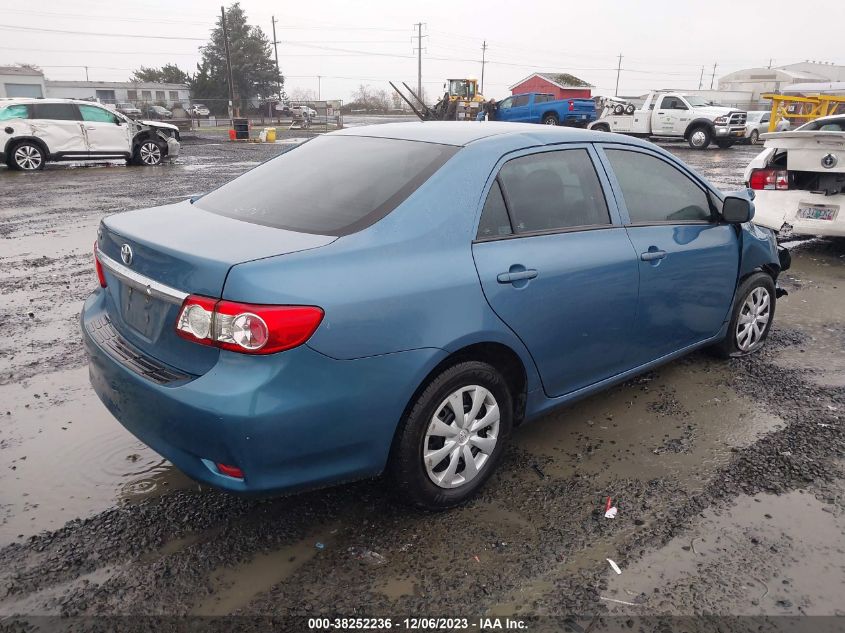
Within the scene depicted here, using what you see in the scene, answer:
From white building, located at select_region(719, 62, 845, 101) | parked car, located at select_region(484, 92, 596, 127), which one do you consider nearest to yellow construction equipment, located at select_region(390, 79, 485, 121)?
parked car, located at select_region(484, 92, 596, 127)

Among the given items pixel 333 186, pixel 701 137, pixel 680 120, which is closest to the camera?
pixel 333 186

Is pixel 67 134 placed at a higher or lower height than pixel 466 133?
lower

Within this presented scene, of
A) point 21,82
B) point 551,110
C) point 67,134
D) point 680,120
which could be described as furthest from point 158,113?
point 680,120

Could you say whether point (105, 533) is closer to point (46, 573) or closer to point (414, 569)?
point (46, 573)

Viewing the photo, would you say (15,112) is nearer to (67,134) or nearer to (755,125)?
(67,134)

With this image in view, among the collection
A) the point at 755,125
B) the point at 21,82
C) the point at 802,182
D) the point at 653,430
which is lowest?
the point at 653,430

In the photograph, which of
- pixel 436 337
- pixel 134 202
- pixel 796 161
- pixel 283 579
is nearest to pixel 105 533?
pixel 283 579

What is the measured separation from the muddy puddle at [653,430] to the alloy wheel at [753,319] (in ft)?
1.17

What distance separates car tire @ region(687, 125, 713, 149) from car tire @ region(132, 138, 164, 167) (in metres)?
19.0

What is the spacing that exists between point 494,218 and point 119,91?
285ft

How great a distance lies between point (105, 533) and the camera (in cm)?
271

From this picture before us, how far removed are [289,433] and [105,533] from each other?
1.08 meters

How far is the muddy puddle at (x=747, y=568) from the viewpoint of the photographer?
7.75 ft

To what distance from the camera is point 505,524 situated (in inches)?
110
